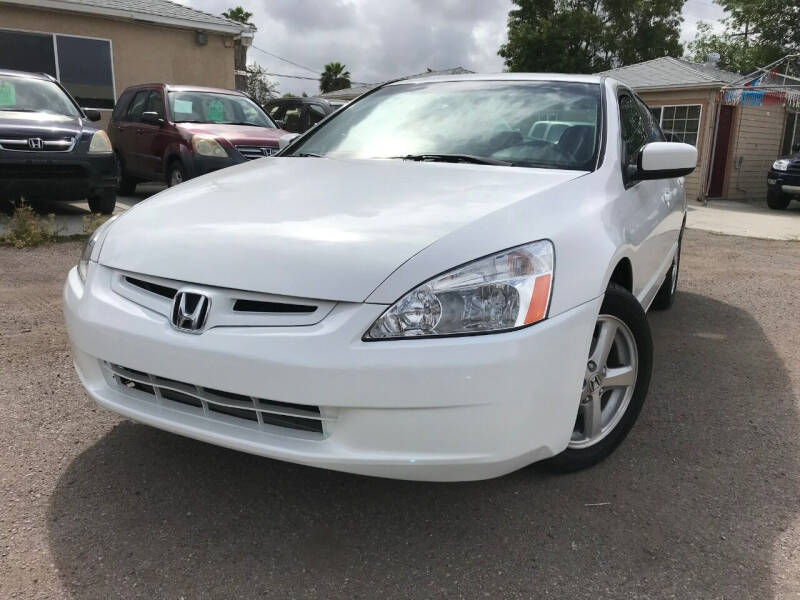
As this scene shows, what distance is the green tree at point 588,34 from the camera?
31734 millimetres

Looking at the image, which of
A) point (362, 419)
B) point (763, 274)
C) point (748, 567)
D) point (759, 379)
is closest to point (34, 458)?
point (362, 419)

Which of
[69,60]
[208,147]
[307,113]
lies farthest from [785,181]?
[69,60]

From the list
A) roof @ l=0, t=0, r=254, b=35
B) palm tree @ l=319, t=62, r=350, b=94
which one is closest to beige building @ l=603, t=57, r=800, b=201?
roof @ l=0, t=0, r=254, b=35

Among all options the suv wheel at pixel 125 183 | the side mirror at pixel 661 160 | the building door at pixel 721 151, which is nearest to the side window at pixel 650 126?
the side mirror at pixel 661 160

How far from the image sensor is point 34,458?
2572 mm

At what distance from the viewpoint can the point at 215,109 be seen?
30.1 feet

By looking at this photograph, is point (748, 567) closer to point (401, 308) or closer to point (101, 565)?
point (401, 308)

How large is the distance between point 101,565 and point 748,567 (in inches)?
74.6

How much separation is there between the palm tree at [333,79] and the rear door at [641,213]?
163 feet

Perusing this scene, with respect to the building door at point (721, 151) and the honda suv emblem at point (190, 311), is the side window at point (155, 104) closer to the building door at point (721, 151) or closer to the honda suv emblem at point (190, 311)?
the honda suv emblem at point (190, 311)

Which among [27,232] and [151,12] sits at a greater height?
[151,12]

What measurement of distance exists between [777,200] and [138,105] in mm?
12395

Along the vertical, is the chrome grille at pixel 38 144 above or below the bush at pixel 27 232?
above

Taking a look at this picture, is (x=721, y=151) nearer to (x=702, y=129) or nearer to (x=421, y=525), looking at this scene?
(x=702, y=129)
